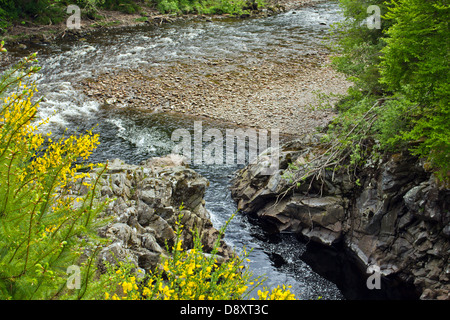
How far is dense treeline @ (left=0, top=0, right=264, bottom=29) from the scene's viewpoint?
94.7ft

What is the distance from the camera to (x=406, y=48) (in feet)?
31.8

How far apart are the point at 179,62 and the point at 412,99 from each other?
58.7 ft

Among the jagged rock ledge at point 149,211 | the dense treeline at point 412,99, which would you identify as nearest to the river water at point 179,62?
the jagged rock ledge at point 149,211

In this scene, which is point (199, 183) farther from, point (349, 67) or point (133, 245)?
point (349, 67)

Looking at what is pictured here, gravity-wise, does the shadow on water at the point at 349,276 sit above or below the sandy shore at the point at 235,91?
below

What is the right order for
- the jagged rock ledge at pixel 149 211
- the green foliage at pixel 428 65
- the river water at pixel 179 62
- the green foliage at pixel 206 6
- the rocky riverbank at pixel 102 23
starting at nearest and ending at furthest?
the jagged rock ledge at pixel 149 211
the green foliage at pixel 428 65
the river water at pixel 179 62
the rocky riverbank at pixel 102 23
the green foliage at pixel 206 6

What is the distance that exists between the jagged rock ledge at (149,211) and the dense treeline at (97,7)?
971 inches

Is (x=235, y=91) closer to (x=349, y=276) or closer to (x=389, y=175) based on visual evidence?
(x=389, y=175)

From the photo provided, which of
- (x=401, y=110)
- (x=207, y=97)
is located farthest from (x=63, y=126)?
(x=401, y=110)

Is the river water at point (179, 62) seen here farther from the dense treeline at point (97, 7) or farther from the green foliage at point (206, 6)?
the dense treeline at point (97, 7)

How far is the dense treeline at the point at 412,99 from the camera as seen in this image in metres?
9.18

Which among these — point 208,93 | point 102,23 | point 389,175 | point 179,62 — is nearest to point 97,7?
point 102,23

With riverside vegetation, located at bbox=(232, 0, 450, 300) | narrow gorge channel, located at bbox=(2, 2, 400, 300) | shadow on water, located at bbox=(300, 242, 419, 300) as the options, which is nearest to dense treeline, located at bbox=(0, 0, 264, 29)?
narrow gorge channel, located at bbox=(2, 2, 400, 300)
